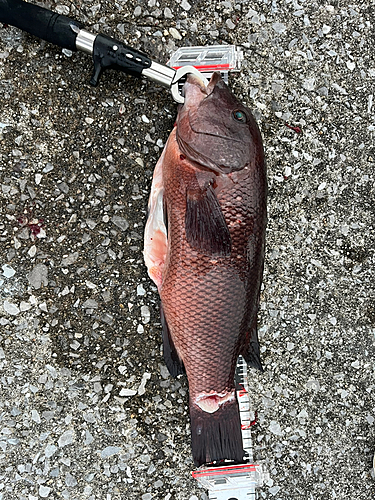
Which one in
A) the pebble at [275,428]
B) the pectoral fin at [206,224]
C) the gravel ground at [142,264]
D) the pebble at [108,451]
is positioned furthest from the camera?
the pebble at [275,428]

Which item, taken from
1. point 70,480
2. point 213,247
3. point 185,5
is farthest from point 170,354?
point 185,5

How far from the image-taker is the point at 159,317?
2.22 m

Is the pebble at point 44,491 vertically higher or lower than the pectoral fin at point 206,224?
lower

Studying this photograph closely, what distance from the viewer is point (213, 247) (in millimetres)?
1716

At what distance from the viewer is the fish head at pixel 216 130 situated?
1739 millimetres

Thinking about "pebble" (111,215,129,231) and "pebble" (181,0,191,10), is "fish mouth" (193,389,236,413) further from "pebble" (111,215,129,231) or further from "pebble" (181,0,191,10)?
"pebble" (181,0,191,10)

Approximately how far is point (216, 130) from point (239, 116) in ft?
0.48

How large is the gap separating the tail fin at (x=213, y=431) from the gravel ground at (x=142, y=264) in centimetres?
A: 35

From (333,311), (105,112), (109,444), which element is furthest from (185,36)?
(109,444)

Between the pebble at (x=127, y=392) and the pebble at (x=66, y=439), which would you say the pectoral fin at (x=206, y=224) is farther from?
the pebble at (x=66, y=439)

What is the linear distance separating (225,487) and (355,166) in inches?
81.1

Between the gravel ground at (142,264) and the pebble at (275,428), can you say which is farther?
the pebble at (275,428)

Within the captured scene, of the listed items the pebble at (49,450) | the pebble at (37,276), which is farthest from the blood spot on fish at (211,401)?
the pebble at (37,276)

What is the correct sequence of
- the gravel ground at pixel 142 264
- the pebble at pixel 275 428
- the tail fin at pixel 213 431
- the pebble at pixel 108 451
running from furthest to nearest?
the pebble at pixel 275 428 → the pebble at pixel 108 451 → the gravel ground at pixel 142 264 → the tail fin at pixel 213 431
